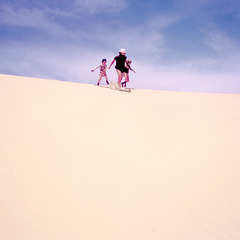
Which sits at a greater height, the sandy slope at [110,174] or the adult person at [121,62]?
the adult person at [121,62]

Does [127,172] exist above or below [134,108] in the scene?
below

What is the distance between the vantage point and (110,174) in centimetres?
253

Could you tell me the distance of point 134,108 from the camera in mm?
4664

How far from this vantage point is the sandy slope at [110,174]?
1.89 metres

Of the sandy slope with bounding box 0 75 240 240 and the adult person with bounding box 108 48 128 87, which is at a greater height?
the adult person with bounding box 108 48 128 87

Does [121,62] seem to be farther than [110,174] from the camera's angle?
Yes

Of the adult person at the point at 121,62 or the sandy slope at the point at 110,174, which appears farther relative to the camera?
the adult person at the point at 121,62

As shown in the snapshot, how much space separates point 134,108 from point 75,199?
2.86 metres

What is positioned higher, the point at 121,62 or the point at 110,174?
the point at 121,62

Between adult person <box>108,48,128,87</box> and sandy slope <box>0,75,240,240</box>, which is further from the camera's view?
adult person <box>108,48,128,87</box>

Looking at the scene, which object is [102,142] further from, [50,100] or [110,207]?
[50,100]

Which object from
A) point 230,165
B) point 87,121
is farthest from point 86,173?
point 230,165

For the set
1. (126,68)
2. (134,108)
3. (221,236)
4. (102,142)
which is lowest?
(221,236)

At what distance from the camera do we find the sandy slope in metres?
1.89
